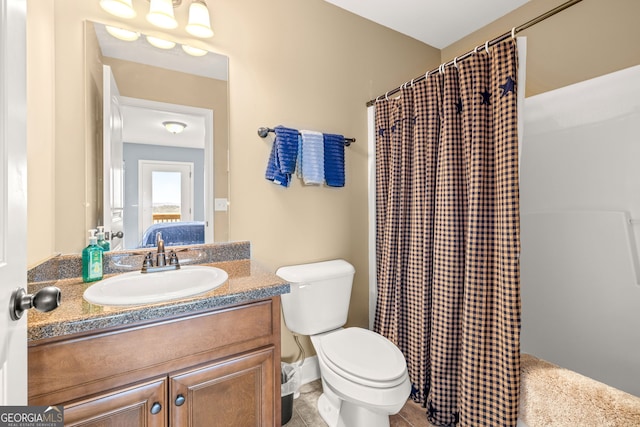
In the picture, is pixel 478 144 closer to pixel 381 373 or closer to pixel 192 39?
pixel 381 373

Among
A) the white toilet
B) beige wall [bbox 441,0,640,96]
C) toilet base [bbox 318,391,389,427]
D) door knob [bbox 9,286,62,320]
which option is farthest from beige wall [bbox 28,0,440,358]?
beige wall [bbox 441,0,640,96]

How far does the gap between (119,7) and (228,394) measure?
68.5 inches

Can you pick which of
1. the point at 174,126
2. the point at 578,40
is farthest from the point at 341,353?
the point at 578,40

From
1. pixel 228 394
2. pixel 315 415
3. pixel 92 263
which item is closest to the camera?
pixel 228 394

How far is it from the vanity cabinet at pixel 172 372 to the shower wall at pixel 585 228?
1.58m

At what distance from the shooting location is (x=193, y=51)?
1.51m

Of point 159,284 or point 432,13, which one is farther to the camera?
point 432,13

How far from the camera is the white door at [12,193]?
55 cm

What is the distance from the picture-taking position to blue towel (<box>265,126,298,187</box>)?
5.52 feet

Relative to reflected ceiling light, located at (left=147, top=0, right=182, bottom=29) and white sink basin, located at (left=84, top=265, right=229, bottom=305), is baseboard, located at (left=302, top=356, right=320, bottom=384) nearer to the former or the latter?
white sink basin, located at (left=84, top=265, right=229, bottom=305)

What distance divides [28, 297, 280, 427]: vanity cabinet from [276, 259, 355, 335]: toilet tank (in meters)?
0.45

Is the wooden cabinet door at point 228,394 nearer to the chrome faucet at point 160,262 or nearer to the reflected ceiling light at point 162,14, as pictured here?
the chrome faucet at point 160,262

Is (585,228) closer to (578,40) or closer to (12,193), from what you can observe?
(578,40)

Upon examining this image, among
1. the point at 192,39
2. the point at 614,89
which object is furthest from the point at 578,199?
the point at 192,39
